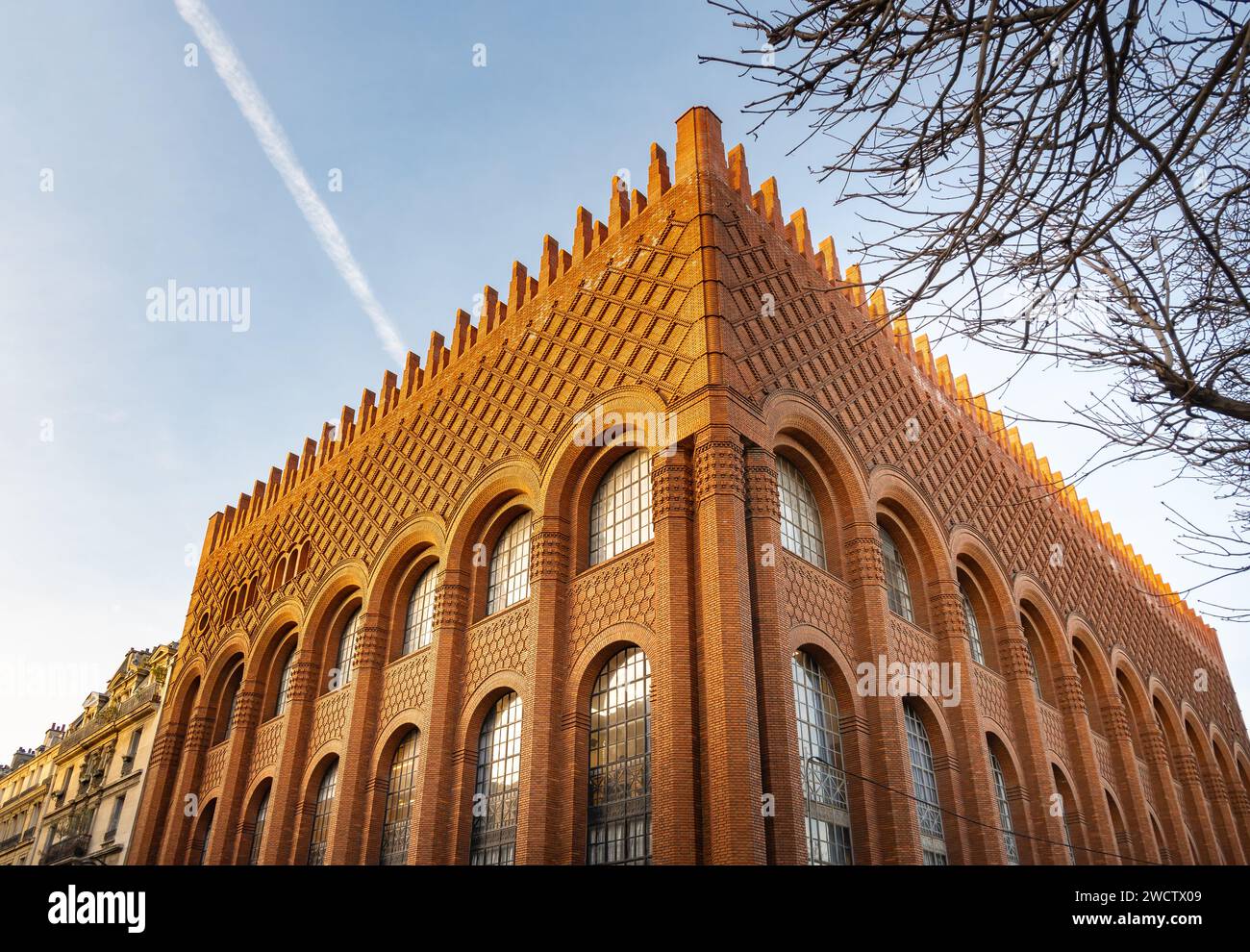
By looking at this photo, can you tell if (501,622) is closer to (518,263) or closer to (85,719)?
(518,263)

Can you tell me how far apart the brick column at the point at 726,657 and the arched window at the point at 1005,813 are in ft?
22.5

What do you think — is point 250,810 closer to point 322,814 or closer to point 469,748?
point 322,814

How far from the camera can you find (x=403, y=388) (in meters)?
22.5

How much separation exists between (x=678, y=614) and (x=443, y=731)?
19.1ft

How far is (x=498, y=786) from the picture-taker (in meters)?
15.1

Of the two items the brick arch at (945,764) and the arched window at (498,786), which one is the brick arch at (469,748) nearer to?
the arched window at (498,786)

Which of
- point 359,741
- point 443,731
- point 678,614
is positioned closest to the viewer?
point 678,614

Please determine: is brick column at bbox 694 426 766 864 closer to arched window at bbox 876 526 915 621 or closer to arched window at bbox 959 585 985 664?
arched window at bbox 876 526 915 621

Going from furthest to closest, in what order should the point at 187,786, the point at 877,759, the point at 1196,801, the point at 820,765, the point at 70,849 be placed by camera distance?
the point at 70,849 → the point at 1196,801 → the point at 187,786 → the point at 877,759 → the point at 820,765

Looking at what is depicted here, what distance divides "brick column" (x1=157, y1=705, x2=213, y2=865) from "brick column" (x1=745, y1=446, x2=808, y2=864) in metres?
17.1

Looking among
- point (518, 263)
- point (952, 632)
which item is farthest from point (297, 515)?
point (952, 632)

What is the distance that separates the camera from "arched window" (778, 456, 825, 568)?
1491 cm

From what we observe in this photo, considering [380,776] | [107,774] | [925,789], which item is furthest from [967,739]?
[107,774]

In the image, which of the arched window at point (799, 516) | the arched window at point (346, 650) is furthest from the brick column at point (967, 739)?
the arched window at point (346, 650)
